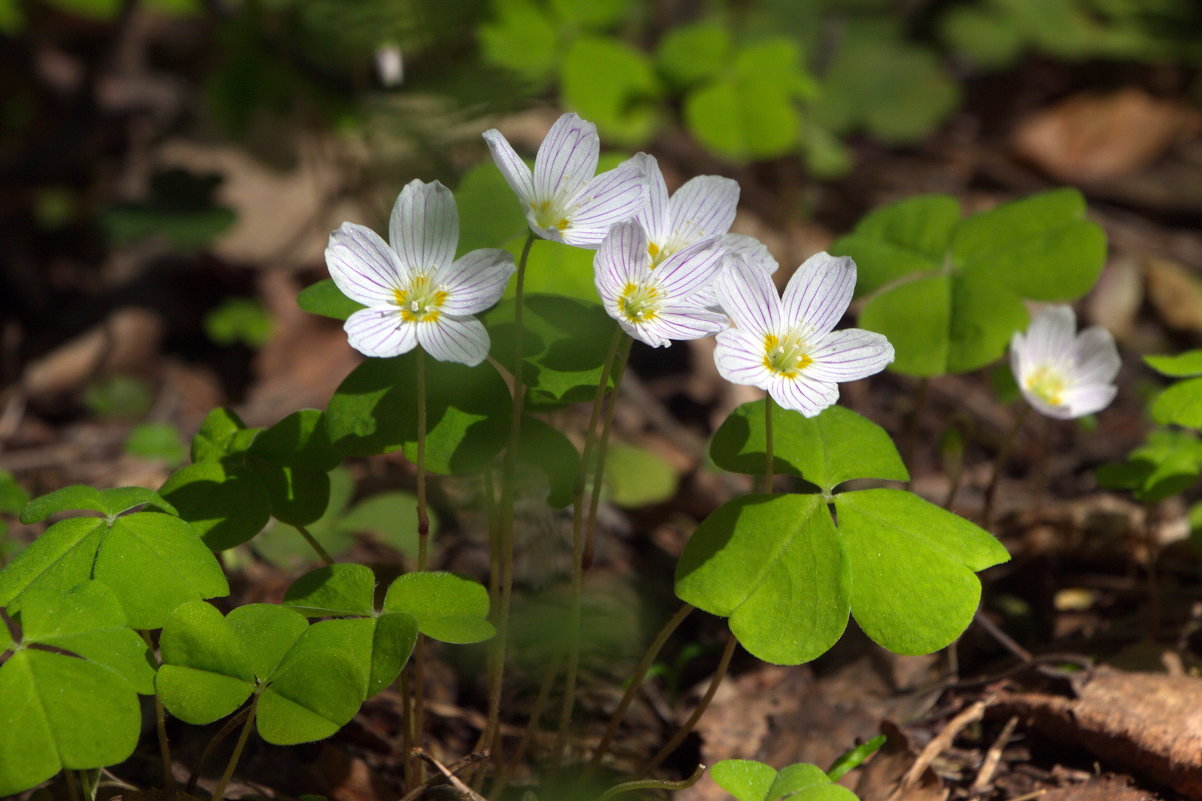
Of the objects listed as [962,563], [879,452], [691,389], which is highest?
[879,452]

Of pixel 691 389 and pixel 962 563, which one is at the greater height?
pixel 962 563

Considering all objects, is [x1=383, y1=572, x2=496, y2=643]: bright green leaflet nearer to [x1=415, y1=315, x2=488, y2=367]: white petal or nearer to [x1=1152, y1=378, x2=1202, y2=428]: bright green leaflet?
[x1=415, y1=315, x2=488, y2=367]: white petal

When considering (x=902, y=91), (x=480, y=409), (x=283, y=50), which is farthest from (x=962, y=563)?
(x=902, y=91)

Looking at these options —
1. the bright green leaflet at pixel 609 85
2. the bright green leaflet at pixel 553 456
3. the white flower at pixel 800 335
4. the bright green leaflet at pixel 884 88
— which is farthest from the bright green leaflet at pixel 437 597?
the bright green leaflet at pixel 884 88

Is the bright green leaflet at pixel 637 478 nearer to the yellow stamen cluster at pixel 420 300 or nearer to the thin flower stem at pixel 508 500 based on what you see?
the thin flower stem at pixel 508 500

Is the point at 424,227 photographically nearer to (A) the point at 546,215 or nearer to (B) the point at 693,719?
(A) the point at 546,215

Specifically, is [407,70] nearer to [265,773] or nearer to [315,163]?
[315,163]
